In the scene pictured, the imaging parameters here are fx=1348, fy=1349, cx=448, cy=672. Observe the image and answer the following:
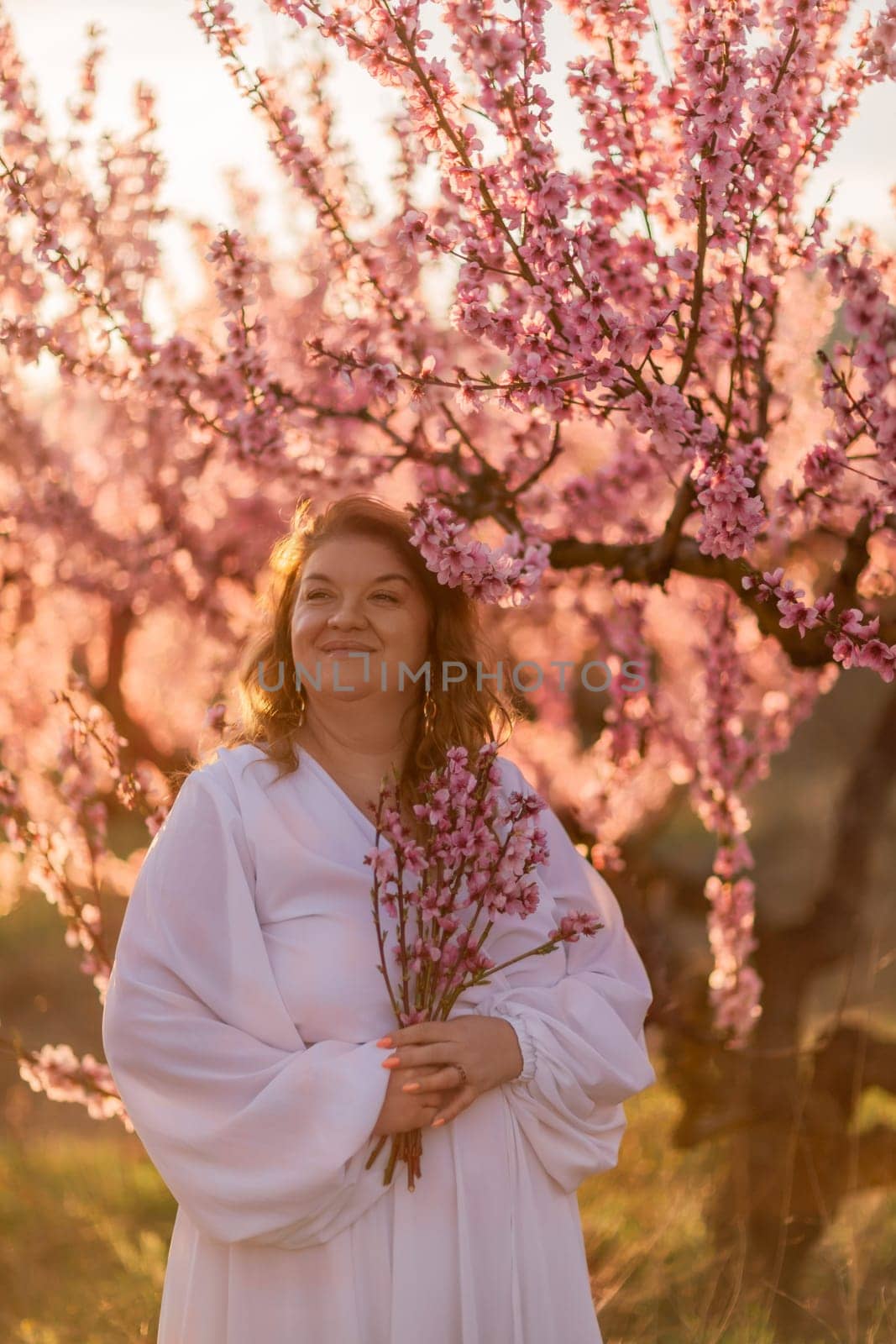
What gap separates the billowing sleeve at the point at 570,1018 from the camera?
2.16 metres

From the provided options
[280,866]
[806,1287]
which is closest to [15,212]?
[280,866]

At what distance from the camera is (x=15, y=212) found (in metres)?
2.99

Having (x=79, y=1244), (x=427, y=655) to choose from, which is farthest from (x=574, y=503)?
(x=79, y=1244)

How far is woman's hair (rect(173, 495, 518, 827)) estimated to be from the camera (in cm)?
240

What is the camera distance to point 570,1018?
88.3 inches

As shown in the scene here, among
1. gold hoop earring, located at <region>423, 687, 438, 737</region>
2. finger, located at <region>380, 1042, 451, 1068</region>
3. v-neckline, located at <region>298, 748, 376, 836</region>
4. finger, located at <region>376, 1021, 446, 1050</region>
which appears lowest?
finger, located at <region>380, 1042, 451, 1068</region>

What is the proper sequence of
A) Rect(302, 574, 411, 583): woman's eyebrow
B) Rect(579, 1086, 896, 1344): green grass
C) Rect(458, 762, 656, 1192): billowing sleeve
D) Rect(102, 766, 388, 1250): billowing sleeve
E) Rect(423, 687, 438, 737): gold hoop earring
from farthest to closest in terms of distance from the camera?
Rect(579, 1086, 896, 1344): green grass
Rect(423, 687, 438, 737): gold hoop earring
Rect(302, 574, 411, 583): woman's eyebrow
Rect(458, 762, 656, 1192): billowing sleeve
Rect(102, 766, 388, 1250): billowing sleeve

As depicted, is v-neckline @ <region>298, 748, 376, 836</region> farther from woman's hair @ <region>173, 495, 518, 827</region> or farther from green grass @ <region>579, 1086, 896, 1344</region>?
green grass @ <region>579, 1086, 896, 1344</region>

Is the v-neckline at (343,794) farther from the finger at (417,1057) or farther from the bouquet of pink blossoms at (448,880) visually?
the finger at (417,1057)

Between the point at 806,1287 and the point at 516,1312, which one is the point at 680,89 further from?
the point at 806,1287

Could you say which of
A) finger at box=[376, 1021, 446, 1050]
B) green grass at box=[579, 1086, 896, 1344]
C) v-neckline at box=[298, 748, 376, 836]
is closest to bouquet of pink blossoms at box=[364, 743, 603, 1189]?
finger at box=[376, 1021, 446, 1050]

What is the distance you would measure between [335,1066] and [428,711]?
0.72m

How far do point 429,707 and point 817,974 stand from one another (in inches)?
95.5

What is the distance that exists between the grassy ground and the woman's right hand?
1.87m
